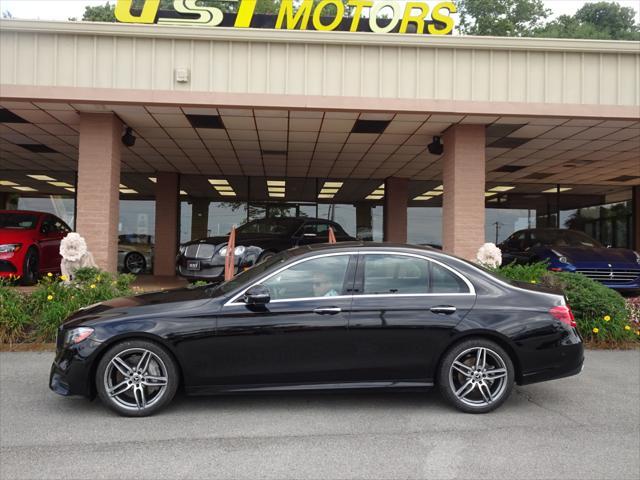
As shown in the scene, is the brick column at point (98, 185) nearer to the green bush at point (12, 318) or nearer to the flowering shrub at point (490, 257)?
the green bush at point (12, 318)

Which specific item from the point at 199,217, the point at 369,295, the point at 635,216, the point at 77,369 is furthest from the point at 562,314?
the point at 635,216

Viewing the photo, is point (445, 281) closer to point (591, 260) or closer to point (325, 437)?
point (325, 437)

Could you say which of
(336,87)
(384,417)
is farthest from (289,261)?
(336,87)

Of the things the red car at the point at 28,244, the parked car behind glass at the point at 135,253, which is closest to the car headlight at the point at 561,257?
the red car at the point at 28,244

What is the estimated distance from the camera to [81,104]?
9.27 meters

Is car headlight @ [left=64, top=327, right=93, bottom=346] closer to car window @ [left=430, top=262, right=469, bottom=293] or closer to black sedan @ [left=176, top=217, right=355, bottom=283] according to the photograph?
car window @ [left=430, top=262, right=469, bottom=293]

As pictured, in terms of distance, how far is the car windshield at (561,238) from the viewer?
1230 centimetres

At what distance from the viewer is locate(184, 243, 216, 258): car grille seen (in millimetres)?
10398

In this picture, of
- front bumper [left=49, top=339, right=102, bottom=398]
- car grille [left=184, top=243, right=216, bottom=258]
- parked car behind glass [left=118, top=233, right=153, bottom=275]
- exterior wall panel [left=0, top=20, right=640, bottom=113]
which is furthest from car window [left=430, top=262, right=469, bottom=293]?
parked car behind glass [left=118, top=233, right=153, bottom=275]

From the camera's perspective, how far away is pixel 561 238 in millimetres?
12547

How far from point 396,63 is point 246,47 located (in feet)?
8.80

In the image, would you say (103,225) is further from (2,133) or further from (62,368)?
(62,368)

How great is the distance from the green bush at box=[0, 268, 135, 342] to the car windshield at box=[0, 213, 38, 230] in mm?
3280

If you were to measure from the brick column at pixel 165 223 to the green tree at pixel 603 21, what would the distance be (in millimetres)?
42866
